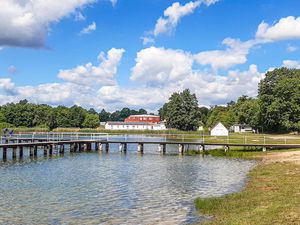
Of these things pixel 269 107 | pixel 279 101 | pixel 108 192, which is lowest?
pixel 108 192

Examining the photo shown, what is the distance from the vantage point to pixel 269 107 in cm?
9031

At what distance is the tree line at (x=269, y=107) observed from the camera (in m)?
87.0

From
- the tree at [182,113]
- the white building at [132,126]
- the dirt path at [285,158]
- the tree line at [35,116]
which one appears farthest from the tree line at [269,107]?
the tree line at [35,116]

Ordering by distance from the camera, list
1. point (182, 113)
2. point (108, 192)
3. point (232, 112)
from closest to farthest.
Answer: point (108, 192), point (182, 113), point (232, 112)

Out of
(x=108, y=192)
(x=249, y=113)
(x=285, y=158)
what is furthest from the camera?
(x=249, y=113)

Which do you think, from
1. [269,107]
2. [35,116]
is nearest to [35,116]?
[35,116]

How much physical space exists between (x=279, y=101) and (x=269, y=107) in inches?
105

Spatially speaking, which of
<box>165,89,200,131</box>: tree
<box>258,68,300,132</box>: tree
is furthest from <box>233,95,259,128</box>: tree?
<box>165,89,200,131</box>: tree

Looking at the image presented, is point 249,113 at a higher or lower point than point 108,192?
higher

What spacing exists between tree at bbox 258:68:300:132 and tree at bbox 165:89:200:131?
110 ft

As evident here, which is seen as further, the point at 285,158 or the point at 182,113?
the point at 182,113

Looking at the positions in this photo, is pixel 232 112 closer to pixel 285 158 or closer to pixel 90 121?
pixel 90 121

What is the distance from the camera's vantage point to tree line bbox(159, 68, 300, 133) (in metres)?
87.0

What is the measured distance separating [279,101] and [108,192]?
74.5 metres
